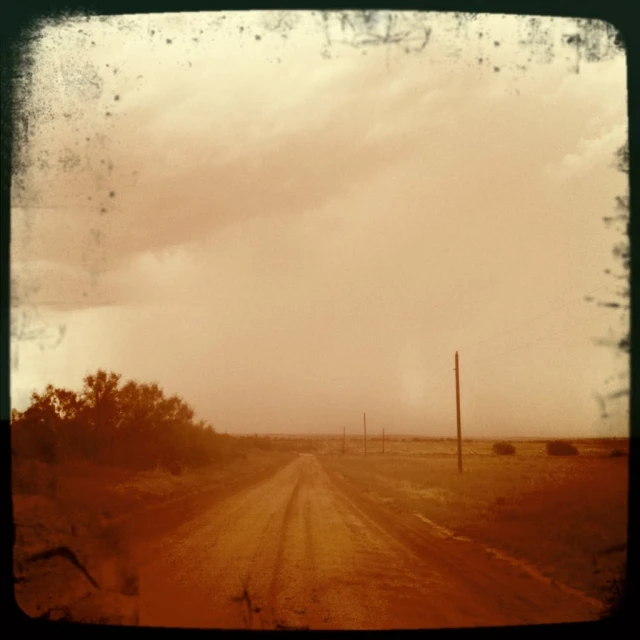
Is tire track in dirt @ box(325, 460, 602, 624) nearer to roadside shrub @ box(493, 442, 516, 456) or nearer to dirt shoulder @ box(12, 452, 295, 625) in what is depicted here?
dirt shoulder @ box(12, 452, 295, 625)

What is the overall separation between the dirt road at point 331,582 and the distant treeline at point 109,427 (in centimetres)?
579

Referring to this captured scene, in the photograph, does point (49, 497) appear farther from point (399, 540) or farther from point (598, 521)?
point (598, 521)

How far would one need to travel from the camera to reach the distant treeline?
57.1 feet

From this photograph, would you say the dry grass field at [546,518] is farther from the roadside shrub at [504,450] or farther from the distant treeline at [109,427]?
the roadside shrub at [504,450]

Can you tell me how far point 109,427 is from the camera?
22.2 meters

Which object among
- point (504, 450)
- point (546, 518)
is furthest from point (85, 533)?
point (504, 450)

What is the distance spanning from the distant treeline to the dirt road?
5788mm

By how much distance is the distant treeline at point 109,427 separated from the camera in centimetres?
1741

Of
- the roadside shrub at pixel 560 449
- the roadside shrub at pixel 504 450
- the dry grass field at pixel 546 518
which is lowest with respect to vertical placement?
the roadside shrub at pixel 504 450

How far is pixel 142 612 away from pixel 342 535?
6379 millimetres

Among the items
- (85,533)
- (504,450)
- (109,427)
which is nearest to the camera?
(85,533)

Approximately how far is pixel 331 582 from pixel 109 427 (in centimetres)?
1628

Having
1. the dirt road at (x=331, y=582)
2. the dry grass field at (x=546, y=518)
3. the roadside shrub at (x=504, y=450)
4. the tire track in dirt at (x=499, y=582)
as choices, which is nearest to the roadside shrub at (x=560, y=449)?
the roadside shrub at (x=504, y=450)

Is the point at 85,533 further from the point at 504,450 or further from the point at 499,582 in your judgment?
the point at 504,450
